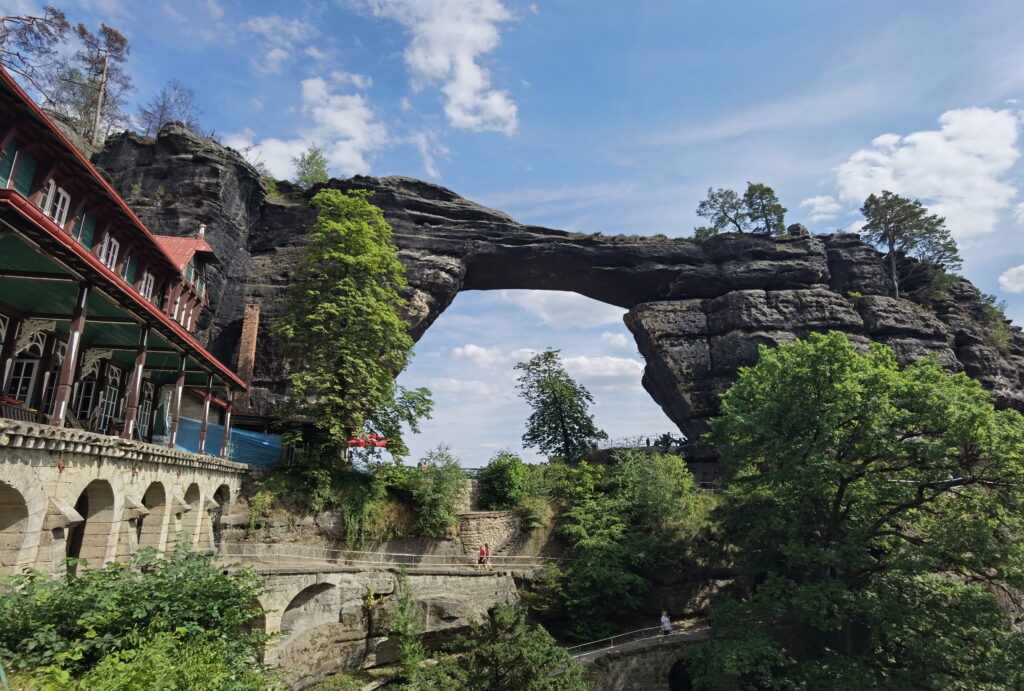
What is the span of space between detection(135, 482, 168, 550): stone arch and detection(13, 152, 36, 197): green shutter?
921 cm

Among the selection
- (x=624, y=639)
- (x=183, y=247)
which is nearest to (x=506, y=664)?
(x=624, y=639)

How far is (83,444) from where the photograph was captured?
12258 mm

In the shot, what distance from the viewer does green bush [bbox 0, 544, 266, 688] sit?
812 centimetres

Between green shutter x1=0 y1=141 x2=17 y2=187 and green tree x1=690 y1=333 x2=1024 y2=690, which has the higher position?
green shutter x1=0 y1=141 x2=17 y2=187

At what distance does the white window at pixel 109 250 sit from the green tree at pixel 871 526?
25.0 metres

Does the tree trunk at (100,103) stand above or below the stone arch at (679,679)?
above

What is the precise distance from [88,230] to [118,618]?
15461 millimetres

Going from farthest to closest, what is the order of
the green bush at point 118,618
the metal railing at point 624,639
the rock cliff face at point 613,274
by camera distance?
1. the rock cliff face at point 613,274
2. the metal railing at point 624,639
3. the green bush at point 118,618

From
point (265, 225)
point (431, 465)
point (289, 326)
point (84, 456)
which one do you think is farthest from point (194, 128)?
point (84, 456)

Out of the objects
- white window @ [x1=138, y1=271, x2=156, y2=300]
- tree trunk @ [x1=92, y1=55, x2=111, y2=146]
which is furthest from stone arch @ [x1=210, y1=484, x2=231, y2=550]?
A: tree trunk @ [x1=92, y1=55, x2=111, y2=146]

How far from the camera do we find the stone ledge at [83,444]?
10.0 meters

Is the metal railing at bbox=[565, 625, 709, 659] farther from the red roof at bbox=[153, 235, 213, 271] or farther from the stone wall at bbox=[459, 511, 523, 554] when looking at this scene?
the red roof at bbox=[153, 235, 213, 271]

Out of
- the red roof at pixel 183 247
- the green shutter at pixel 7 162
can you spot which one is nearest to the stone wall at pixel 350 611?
the green shutter at pixel 7 162

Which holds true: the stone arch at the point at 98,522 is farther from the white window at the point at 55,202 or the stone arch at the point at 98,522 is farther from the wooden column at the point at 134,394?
the white window at the point at 55,202
